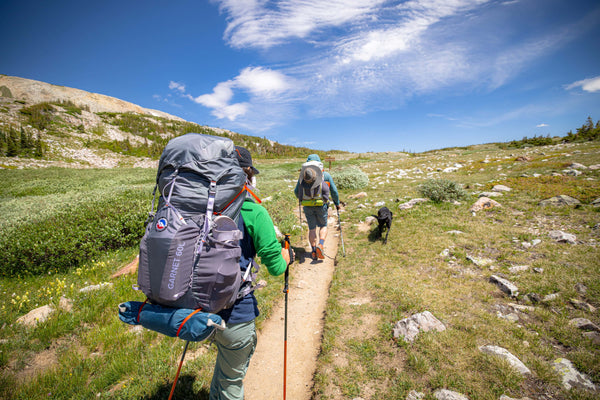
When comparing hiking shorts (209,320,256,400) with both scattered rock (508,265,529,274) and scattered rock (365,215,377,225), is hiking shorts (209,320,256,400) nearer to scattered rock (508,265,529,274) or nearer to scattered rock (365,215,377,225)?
scattered rock (508,265,529,274)

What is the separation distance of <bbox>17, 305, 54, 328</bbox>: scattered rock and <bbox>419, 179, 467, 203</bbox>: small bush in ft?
46.0

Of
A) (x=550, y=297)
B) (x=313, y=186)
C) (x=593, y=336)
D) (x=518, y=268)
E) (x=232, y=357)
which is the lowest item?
(x=593, y=336)

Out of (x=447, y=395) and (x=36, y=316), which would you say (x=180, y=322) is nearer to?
(x=447, y=395)

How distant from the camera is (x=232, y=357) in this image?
256cm

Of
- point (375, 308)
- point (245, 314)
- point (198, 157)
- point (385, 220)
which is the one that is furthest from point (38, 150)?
point (375, 308)

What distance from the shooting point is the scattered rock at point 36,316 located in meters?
4.51

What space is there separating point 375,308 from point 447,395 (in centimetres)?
215

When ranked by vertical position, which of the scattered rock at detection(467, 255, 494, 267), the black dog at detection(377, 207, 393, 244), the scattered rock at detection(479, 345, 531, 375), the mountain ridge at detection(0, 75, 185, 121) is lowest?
the scattered rock at detection(479, 345, 531, 375)

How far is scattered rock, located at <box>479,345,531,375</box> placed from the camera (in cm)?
328

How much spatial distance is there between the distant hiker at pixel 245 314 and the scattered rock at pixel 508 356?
369cm

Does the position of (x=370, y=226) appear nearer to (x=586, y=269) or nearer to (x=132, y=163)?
(x=586, y=269)

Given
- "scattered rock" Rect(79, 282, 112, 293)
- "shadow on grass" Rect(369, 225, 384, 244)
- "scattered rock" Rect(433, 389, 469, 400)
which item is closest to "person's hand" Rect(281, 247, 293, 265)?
"scattered rock" Rect(433, 389, 469, 400)

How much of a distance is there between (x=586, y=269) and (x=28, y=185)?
1129 inches

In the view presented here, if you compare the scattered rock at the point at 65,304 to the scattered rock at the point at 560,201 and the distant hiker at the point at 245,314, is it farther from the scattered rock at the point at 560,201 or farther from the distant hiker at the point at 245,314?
the scattered rock at the point at 560,201
